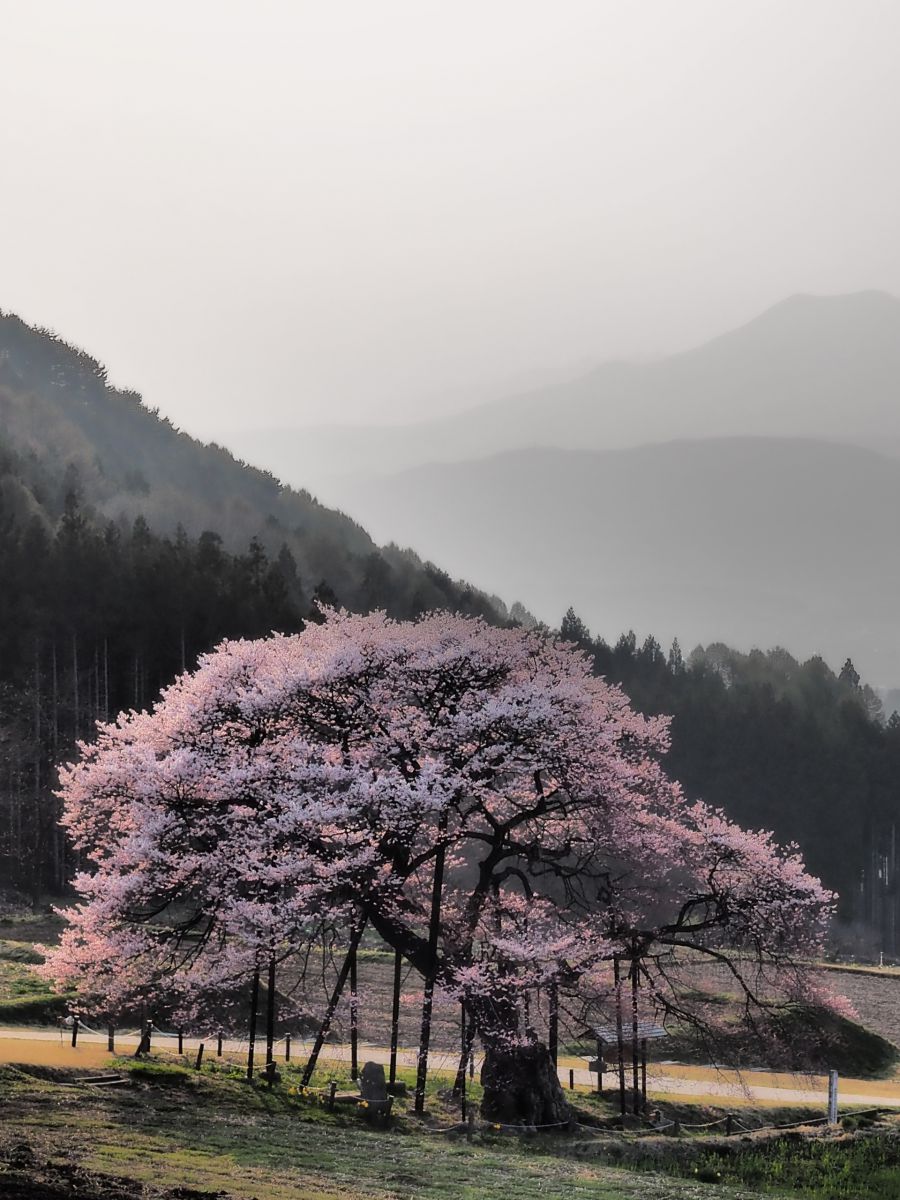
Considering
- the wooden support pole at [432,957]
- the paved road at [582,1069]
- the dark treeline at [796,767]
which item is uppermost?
the dark treeline at [796,767]

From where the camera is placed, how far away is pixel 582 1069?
3866 cm

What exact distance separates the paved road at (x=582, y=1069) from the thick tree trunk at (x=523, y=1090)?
206 centimetres

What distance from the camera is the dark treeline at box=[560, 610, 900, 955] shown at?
129125 millimetres

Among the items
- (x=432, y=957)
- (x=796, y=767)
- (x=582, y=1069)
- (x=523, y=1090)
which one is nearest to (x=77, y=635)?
(x=582, y=1069)

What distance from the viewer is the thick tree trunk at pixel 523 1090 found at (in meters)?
27.9

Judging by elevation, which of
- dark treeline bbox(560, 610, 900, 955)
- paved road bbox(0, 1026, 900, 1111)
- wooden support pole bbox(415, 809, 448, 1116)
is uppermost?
dark treeline bbox(560, 610, 900, 955)

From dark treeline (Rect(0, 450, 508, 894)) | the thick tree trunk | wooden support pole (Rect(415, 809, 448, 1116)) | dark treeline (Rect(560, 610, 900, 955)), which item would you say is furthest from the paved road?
dark treeline (Rect(560, 610, 900, 955))

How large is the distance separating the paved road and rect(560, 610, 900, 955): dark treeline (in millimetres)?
85429

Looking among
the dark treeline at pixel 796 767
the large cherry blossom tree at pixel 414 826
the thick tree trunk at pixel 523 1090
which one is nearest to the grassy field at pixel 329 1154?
the thick tree trunk at pixel 523 1090

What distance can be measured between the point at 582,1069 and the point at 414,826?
1448 centimetres

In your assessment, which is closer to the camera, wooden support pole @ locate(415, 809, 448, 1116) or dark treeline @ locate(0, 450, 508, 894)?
wooden support pole @ locate(415, 809, 448, 1116)

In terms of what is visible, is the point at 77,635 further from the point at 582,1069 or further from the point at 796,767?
the point at 796,767

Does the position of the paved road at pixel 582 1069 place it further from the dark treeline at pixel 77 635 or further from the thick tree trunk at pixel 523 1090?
the dark treeline at pixel 77 635

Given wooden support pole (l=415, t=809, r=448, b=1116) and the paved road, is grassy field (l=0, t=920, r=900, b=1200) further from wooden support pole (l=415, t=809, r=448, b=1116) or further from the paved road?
the paved road
